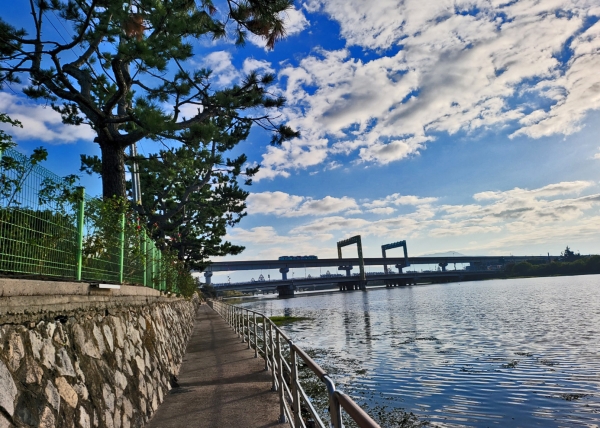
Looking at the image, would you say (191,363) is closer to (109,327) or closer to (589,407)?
(109,327)

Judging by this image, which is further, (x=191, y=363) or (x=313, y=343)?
(x=313, y=343)

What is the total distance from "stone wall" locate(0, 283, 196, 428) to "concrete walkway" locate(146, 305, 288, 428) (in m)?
0.43

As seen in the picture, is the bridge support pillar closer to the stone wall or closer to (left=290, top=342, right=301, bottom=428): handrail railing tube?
the stone wall

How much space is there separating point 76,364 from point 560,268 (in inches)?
5071

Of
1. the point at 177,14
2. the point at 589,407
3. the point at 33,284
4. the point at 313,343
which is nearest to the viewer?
the point at 33,284

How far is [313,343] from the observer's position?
66.0ft

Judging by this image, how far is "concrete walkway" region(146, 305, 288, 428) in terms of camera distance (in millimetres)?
5608

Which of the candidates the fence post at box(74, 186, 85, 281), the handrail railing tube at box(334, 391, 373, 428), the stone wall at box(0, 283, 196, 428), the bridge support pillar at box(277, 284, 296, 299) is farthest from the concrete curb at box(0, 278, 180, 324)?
→ the bridge support pillar at box(277, 284, 296, 299)

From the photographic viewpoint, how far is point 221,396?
6.82 m

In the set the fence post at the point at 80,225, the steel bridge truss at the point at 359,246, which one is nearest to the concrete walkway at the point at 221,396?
the fence post at the point at 80,225

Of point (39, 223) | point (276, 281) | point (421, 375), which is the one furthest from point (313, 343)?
point (276, 281)

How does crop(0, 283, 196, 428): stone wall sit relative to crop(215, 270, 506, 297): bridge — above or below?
below

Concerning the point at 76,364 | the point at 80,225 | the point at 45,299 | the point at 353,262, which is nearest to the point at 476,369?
the point at 80,225

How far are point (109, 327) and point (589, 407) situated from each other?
9.38 metres
